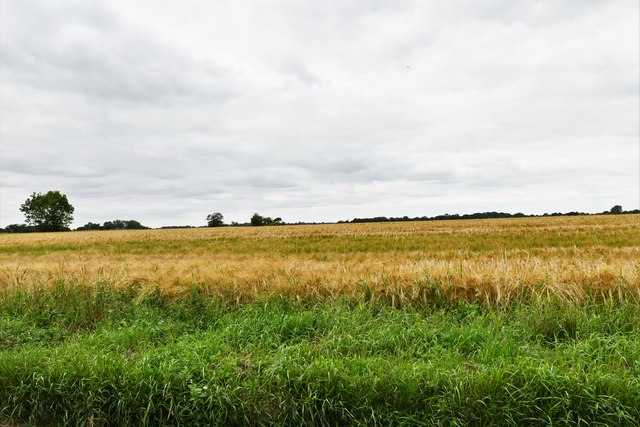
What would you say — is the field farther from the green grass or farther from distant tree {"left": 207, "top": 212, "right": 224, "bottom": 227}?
distant tree {"left": 207, "top": 212, "right": 224, "bottom": 227}

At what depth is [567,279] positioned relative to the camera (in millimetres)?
6906

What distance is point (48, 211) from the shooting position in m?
99.1

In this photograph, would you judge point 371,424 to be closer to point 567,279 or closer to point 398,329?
point 398,329

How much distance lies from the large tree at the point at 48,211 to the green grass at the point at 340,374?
380 ft

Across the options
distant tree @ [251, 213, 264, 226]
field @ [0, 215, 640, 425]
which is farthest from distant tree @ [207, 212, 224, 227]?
field @ [0, 215, 640, 425]

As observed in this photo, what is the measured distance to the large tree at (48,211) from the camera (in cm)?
9869

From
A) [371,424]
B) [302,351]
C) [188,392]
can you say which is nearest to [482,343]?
[371,424]

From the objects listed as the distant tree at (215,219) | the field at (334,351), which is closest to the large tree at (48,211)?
the distant tree at (215,219)

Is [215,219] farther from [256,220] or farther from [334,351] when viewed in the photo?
[334,351]

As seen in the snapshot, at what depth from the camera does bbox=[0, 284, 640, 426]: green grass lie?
3420mm

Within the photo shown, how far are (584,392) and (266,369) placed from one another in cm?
302

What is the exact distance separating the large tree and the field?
11293 centimetres

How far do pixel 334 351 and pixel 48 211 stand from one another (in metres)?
120

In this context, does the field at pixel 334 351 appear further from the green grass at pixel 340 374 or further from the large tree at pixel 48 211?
the large tree at pixel 48 211
